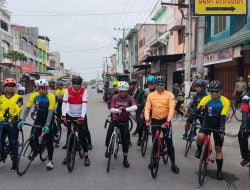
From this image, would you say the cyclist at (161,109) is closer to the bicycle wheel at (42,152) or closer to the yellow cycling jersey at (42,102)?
the yellow cycling jersey at (42,102)

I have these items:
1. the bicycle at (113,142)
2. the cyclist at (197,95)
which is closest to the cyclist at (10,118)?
the bicycle at (113,142)

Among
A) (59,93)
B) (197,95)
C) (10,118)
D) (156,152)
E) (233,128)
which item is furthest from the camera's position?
(233,128)

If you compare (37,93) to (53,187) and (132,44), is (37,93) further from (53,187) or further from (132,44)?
(132,44)

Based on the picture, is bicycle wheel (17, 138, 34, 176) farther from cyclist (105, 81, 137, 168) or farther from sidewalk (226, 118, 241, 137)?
sidewalk (226, 118, 241, 137)

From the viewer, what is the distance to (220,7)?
16359mm

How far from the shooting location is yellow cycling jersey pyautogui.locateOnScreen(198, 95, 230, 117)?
677cm

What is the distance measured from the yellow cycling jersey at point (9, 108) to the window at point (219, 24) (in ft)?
63.2

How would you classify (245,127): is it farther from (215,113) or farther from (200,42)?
(200,42)

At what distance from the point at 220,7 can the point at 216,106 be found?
10555 mm

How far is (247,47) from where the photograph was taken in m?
16.7

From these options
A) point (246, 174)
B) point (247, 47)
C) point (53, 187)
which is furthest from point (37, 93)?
point (247, 47)

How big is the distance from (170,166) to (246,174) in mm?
1469

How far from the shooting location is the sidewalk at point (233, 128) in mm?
12080

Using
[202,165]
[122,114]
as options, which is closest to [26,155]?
[122,114]
